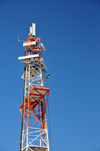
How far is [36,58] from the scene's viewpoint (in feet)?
207

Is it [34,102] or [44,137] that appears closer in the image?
[44,137]

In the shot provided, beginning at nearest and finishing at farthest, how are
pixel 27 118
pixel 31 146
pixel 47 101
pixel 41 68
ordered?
1. pixel 31 146
2. pixel 27 118
3. pixel 47 101
4. pixel 41 68

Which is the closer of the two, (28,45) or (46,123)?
(46,123)

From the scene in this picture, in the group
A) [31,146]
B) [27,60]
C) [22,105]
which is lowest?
[31,146]

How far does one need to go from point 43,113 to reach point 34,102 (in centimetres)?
326

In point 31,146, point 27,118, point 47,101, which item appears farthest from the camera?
point 47,101

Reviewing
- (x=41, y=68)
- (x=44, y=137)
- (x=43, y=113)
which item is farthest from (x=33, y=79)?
(x=44, y=137)

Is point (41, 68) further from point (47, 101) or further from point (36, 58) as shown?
point (47, 101)

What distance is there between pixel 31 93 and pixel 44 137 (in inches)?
389

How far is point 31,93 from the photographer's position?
55094 mm

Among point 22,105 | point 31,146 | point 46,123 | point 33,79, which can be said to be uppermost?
point 33,79

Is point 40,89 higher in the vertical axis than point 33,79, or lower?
lower

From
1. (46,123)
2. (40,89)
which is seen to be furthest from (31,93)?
(46,123)

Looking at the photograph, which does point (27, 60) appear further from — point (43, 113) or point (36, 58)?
point (43, 113)
